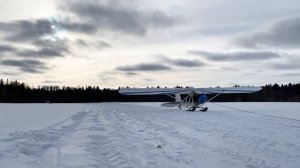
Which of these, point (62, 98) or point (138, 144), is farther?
point (62, 98)

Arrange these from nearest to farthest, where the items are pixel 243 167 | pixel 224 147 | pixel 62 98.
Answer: pixel 243 167 < pixel 224 147 < pixel 62 98

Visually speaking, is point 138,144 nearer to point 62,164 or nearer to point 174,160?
point 174,160

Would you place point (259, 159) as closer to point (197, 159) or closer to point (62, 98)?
point (197, 159)

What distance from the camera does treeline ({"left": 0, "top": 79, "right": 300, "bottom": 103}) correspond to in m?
117

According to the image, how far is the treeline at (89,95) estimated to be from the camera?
117062 mm

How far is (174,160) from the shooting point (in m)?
7.23

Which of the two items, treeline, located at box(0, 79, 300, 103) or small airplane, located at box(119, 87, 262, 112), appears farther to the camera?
treeline, located at box(0, 79, 300, 103)

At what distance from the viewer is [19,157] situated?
7.58 m

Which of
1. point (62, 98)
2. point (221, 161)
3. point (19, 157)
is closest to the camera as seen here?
point (221, 161)

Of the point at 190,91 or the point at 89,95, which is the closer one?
the point at 190,91

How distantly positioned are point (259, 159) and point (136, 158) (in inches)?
86.6

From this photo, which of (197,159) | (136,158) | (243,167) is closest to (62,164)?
(136,158)

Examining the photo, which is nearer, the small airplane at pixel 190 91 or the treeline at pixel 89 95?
the small airplane at pixel 190 91

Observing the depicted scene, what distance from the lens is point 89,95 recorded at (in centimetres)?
14288
